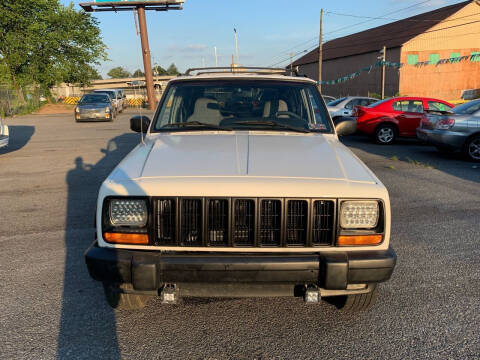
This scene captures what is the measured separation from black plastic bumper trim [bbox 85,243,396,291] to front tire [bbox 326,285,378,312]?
0.53 m

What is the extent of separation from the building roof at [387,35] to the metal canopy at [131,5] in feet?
65.8

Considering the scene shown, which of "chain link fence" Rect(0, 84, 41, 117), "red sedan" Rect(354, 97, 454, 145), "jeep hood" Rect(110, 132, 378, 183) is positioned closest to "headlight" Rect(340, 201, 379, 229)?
"jeep hood" Rect(110, 132, 378, 183)

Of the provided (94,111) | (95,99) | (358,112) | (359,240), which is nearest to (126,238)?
(359,240)

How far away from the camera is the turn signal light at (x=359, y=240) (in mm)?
2561

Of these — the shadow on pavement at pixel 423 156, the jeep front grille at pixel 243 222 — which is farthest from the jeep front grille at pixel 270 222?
the shadow on pavement at pixel 423 156

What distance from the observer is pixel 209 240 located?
252 cm

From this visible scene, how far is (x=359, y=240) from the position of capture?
2.57 m

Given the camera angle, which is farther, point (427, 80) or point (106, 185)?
point (427, 80)

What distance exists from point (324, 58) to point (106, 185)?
52469 mm

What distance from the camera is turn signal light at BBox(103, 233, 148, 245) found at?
255cm

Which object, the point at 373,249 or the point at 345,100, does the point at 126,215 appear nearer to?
the point at 373,249

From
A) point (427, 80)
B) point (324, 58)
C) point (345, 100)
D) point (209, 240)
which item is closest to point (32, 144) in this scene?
point (345, 100)

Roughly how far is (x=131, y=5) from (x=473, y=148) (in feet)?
77.5

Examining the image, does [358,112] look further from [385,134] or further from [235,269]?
[235,269]
